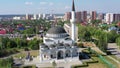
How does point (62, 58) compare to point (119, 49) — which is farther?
point (119, 49)

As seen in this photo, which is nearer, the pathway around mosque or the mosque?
the pathway around mosque

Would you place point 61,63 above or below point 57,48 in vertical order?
below

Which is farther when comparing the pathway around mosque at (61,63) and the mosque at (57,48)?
the mosque at (57,48)

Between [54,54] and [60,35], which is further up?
[60,35]

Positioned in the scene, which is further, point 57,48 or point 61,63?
point 57,48

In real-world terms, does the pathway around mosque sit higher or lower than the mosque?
lower

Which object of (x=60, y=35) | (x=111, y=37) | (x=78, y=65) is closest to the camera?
(x=78, y=65)

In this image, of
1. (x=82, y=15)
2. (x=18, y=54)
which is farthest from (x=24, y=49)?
(x=82, y=15)

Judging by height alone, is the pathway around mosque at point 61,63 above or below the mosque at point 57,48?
below

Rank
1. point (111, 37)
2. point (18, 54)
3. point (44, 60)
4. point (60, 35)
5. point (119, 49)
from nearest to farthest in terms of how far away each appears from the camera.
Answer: point (44, 60)
point (60, 35)
point (18, 54)
point (119, 49)
point (111, 37)

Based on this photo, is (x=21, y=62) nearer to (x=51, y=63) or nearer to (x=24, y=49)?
(x=51, y=63)
